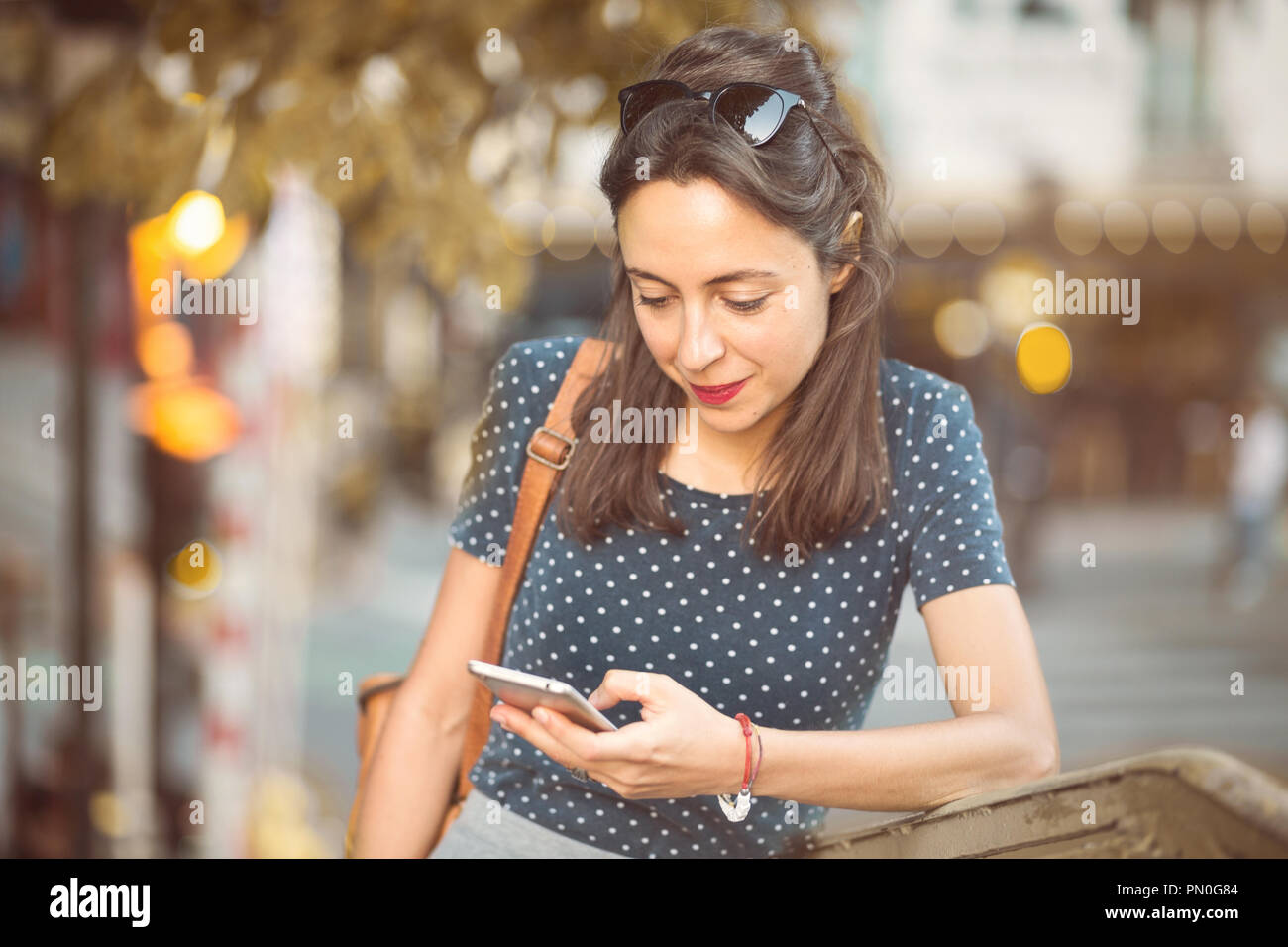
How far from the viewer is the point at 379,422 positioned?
11445mm

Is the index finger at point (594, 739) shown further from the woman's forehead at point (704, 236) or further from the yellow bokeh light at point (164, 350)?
the yellow bokeh light at point (164, 350)

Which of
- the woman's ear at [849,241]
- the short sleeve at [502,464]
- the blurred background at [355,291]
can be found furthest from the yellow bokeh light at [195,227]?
the woman's ear at [849,241]

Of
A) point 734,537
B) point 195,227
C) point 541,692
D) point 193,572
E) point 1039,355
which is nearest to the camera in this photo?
point 541,692

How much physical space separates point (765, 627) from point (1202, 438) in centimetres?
1305

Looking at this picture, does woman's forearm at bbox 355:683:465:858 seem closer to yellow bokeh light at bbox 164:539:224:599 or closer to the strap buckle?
the strap buckle

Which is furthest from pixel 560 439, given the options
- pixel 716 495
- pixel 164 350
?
pixel 164 350

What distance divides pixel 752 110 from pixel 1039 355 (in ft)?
19.7

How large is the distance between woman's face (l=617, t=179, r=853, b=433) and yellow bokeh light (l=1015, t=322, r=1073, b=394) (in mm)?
4134

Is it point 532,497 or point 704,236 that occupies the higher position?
point 704,236

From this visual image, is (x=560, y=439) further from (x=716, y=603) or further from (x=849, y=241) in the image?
(x=849, y=241)

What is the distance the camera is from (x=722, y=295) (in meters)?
1.45

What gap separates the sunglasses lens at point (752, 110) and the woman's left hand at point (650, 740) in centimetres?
65

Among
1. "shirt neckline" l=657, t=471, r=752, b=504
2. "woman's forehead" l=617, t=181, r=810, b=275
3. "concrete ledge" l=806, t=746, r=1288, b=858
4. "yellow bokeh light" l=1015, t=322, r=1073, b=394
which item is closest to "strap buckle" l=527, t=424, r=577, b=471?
"shirt neckline" l=657, t=471, r=752, b=504

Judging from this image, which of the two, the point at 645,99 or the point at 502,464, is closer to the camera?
the point at 645,99
